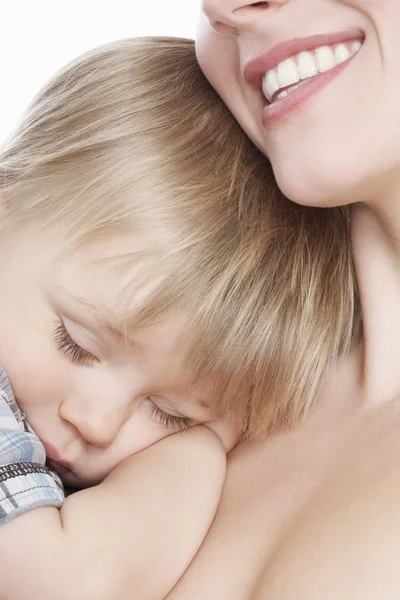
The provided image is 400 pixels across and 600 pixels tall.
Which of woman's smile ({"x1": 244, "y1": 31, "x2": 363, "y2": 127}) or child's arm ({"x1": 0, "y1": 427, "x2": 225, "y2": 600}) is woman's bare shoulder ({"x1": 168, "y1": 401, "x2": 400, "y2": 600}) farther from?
woman's smile ({"x1": 244, "y1": 31, "x2": 363, "y2": 127})

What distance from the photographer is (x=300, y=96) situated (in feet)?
3.62

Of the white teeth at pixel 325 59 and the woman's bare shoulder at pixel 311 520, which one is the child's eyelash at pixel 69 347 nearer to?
the woman's bare shoulder at pixel 311 520

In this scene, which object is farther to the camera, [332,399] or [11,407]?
[332,399]

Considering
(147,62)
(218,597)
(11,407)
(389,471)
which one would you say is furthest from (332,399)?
(147,62)

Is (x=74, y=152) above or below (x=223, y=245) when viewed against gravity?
above

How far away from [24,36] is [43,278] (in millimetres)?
1650

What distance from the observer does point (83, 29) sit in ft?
8.50

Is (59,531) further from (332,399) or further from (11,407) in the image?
(332,399)

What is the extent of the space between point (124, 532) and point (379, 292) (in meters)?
0.49

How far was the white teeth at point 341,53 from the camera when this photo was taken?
1100 mm

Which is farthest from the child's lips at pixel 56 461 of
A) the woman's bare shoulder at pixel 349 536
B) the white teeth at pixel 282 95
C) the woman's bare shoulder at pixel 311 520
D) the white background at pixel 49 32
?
the white background at pixel 49 32

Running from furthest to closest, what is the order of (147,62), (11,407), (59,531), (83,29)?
1. (83,29)
2. (147,62)
3. (11,407)
4. (59,531)

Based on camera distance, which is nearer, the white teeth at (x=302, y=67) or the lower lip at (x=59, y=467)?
the white teeth at (x=302, y=67)

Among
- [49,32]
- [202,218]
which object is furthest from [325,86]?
[49,32]
